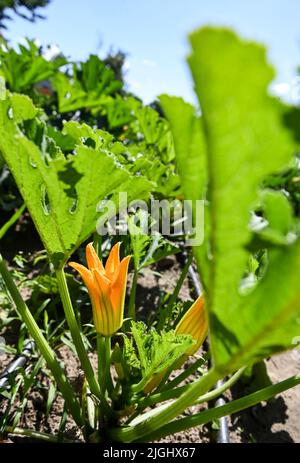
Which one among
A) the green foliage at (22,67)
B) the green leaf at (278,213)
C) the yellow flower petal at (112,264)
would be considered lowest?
the green leaf at (278,213)

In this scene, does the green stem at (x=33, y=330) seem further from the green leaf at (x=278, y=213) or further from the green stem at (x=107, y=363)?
Answer: the green leaf at (x=278, y=213)

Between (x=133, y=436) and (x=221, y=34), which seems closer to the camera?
(x=221, y=34)

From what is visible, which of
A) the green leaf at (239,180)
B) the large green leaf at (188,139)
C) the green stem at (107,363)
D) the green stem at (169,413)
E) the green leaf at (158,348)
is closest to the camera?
the green leaf at (239,180)

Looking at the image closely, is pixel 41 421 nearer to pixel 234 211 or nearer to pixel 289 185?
pixel 234 211

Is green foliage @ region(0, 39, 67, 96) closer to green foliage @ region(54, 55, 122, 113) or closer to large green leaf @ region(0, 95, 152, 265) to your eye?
green foliage @ region(54, 55, 122, 113)

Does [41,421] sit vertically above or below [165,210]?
below

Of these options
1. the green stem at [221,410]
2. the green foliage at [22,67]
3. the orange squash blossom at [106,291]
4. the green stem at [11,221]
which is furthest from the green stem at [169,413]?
the green foliage at [22,67]
